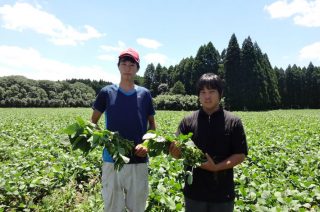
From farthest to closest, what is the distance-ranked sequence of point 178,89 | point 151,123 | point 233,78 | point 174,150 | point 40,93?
point 178,89 < point 40,93 < point 233,78 < point 151,123 < point 174,150

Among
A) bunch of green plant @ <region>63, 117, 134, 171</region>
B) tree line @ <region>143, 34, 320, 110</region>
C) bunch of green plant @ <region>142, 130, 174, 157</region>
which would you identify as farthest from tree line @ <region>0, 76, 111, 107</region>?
bunch of green plant @ <region>142, 130, 174, 157</region>

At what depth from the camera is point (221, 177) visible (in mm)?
2623

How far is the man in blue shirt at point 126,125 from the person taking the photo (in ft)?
10.8

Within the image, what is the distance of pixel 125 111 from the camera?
329 centimetres

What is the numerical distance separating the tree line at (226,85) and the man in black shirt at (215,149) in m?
41.9

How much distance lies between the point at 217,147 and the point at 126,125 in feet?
3.39

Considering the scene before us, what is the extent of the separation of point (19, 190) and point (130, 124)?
277cm

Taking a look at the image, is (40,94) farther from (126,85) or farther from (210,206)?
(210,206)

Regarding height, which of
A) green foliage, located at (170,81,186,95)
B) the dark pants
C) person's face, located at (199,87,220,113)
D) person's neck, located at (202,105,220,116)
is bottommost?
the dark pants

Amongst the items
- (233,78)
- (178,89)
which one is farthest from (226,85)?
(178,89)

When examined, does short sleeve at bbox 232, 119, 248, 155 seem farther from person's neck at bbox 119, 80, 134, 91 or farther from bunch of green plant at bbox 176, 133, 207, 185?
person's neck at bbox 119, 80, 134, 91

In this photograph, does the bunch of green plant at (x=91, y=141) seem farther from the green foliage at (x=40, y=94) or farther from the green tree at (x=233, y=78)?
the green foliage at (x=40, y=94)

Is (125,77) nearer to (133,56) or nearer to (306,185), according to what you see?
(133,56)

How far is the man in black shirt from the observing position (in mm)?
2578
